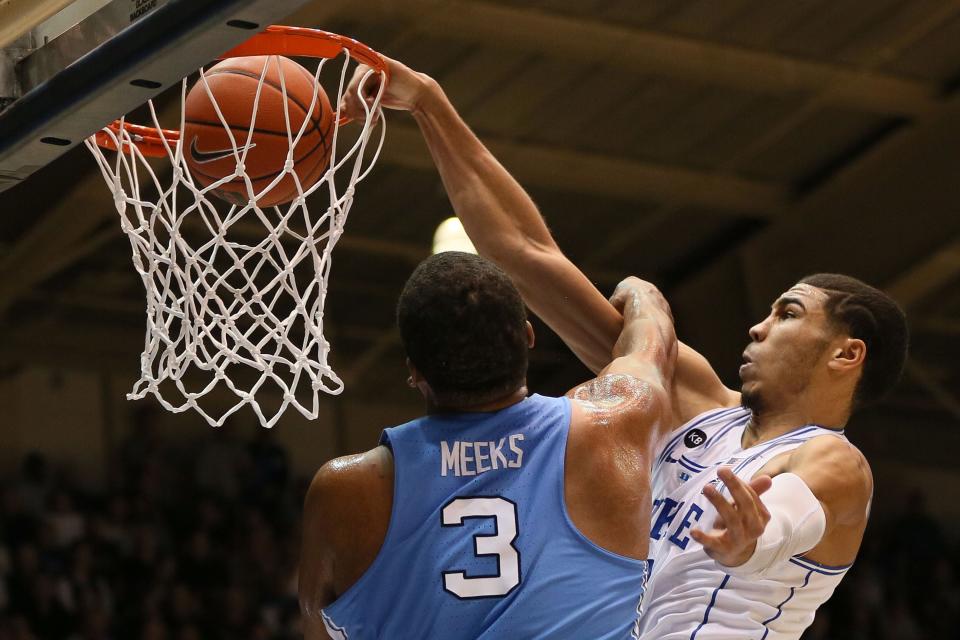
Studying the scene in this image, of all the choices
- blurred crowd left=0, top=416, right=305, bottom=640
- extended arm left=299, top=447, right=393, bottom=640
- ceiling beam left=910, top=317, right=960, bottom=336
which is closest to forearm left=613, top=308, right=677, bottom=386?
extended arm left=299, top=447, right=393, bottom=640

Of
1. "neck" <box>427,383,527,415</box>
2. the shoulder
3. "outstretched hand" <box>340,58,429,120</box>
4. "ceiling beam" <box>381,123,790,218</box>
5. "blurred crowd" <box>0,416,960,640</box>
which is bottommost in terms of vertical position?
"blurred crowd" <box>0,416,960,640</box>

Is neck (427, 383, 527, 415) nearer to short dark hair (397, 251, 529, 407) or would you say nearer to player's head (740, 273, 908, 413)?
short dark hair (397, 251, 529, 407)

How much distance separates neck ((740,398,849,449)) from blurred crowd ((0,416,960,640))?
21.1ft

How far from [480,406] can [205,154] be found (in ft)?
4.25

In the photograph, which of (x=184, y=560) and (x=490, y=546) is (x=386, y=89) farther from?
(x=184, y=560)

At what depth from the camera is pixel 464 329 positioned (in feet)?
9.43

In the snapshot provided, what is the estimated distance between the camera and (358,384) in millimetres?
15164

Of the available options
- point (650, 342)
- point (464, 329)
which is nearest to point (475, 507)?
point (464, 329)

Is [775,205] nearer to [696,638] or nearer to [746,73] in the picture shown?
[746,73]

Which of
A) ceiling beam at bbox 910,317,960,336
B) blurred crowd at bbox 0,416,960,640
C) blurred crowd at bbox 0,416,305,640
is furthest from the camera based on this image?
ceiling beam at bbox 910,317,960,336

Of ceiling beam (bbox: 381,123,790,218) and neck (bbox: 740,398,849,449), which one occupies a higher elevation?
ceiling beam (bbox: 381,123,790,218)

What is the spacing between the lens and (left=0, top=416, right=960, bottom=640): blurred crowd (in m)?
9.87

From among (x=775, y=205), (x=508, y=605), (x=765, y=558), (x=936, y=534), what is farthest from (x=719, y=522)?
(x=936, y=534)

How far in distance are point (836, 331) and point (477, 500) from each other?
5.13 ft
